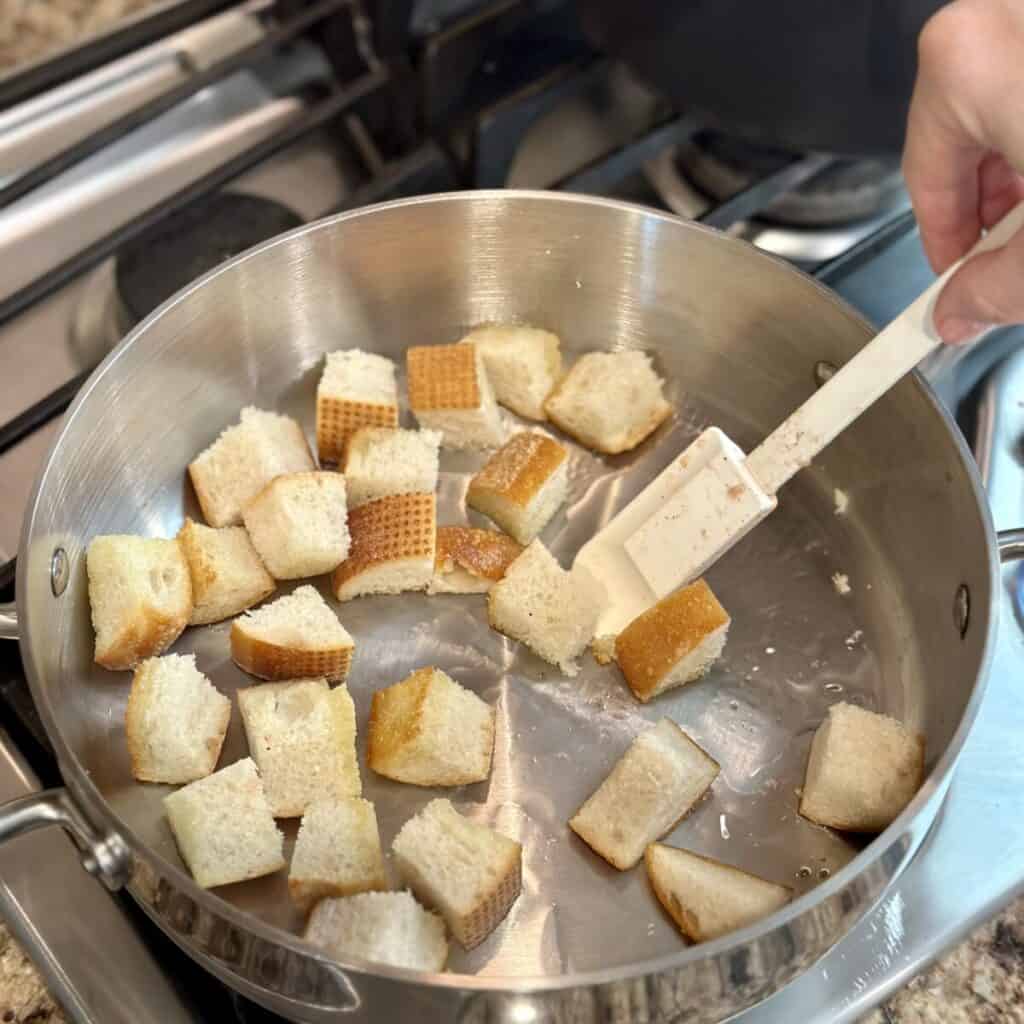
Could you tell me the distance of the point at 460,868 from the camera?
739mm

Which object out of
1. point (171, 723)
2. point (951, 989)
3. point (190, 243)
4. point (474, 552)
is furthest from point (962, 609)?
point (190, 243)

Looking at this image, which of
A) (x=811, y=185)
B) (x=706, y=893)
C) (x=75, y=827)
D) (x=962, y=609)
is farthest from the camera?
(x=811, y=185)

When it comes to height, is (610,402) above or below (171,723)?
below

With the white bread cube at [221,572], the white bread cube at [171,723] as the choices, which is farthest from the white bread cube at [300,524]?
the white bread cube at [171,723]

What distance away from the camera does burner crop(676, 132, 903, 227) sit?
1175mm

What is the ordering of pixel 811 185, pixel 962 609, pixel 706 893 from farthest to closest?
pixel 811 185, pixel 962 609, pixel 706 893

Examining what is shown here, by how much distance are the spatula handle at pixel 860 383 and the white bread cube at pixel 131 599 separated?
46 centimetres

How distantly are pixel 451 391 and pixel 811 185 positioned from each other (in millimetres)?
469

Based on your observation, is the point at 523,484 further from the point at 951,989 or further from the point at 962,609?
the point at 951,989

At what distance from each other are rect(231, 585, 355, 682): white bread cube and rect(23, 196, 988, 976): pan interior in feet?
0.11

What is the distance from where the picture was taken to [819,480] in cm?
102

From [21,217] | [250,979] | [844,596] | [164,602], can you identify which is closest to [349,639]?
[164,602]

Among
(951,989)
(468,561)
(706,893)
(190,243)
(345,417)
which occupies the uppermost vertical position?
(190,243)

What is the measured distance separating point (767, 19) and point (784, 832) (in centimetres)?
67
